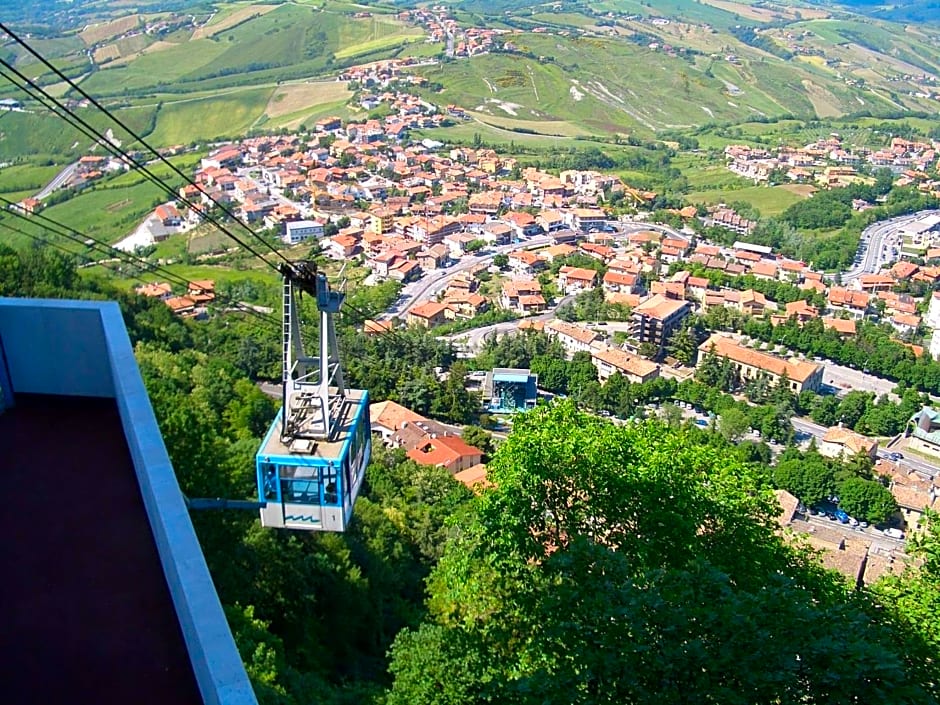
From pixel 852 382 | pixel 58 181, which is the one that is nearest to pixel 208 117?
pixel 58 181

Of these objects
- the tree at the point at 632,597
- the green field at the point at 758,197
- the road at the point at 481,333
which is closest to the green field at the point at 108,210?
the road at the point at 481,333

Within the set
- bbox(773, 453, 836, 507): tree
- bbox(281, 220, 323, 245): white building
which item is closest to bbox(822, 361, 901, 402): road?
bbox(773, 453, 836, 507): tree

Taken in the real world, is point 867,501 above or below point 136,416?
below

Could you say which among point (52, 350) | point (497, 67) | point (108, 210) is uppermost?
point (52, 350)

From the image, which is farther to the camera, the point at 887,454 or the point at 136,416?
the point at 887,454

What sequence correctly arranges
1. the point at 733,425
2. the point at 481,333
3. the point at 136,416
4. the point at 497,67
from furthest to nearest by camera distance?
the point at 497,67, the point at 481,333, the point at 733,425, the point at 136,416

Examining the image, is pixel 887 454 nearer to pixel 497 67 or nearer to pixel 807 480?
pixel 807 480

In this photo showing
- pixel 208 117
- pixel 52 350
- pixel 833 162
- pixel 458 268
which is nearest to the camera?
pixel 52 350
